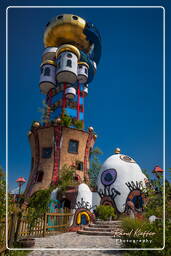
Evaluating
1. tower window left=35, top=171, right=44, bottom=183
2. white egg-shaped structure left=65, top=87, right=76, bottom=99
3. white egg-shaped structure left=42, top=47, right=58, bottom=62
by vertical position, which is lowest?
tower window left=35, top=171, right=44, bottom=183

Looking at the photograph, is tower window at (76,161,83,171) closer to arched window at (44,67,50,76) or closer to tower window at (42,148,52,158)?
tower window at (42,148,52,158)

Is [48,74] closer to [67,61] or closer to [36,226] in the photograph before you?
[67,61]

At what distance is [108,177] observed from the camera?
55.5 feet

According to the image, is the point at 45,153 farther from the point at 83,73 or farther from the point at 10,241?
the point at 10,241

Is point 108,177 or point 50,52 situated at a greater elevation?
point 50,52

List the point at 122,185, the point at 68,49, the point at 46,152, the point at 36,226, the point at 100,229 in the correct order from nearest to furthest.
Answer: the point at 36,226 < the point at 100,229 < the point at 122,185 < the point at 46,152 < the point at 68,49

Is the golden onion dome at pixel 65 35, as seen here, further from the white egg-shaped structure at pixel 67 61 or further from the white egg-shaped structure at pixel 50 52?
the white egg-shaped structure at pixel 67 61

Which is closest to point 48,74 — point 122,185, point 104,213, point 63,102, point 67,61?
point 67,61

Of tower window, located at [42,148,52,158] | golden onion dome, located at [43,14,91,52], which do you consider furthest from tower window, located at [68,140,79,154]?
golden onion dome, located at [43,14,91,52]

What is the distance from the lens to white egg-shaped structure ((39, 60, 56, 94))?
76.6 feet

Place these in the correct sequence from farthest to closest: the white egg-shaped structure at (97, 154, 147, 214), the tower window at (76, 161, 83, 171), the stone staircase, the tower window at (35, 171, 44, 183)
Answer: the tower window at (76, 161, 83, 171) < the tower window at (35, 171, 44, 183) < the white egg-shaped structure at (97, 154, 147, 214) < the stone staircase

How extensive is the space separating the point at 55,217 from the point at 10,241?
21.8 feet

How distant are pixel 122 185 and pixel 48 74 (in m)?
14.0

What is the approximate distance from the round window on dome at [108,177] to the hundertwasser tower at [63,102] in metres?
2.97
